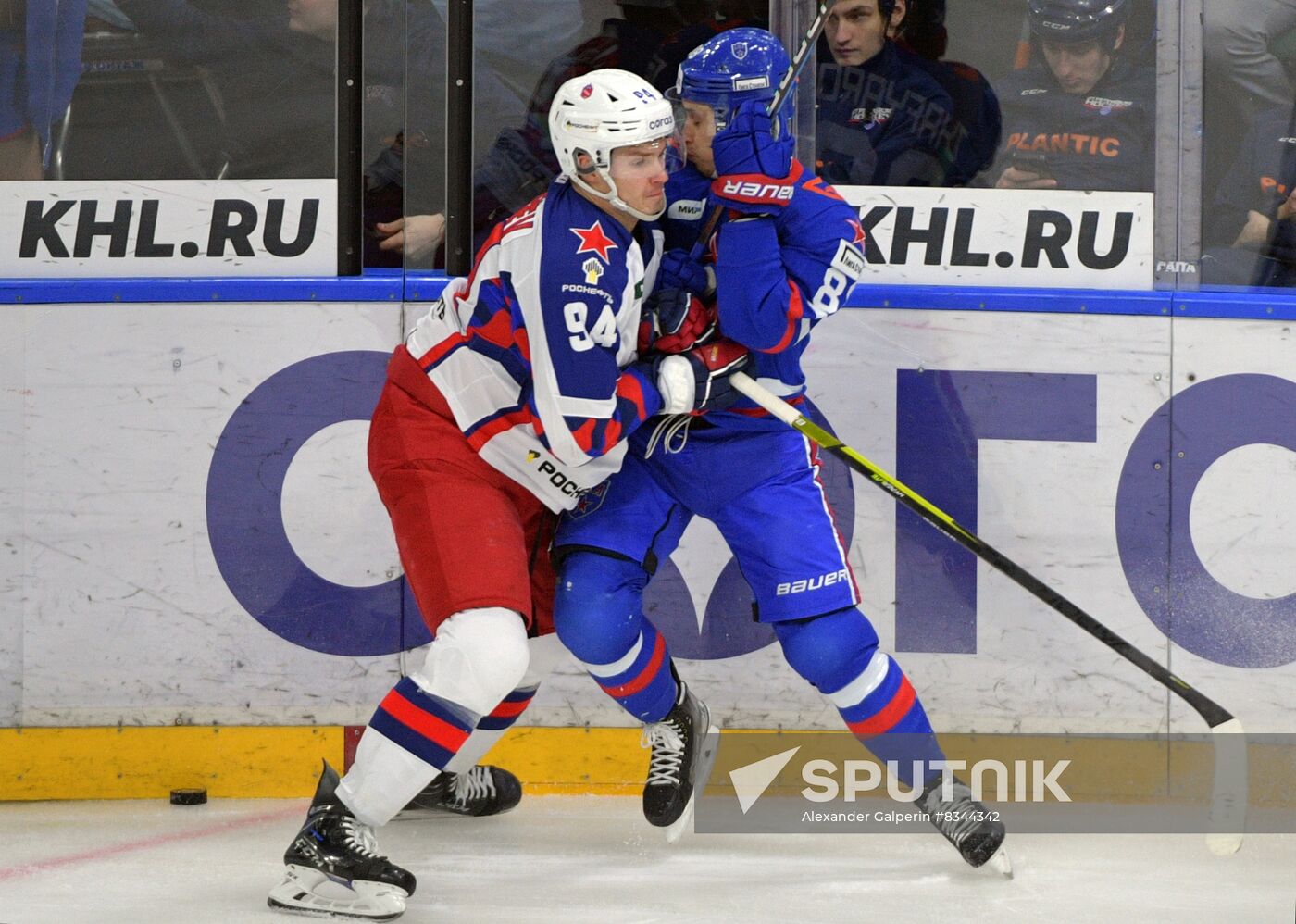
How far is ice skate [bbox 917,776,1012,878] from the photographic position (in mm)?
2652

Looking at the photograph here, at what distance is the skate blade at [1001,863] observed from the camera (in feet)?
8.78

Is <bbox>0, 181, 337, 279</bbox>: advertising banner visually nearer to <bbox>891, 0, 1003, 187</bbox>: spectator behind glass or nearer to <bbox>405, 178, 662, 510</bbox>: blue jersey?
<bbox>405, 178, 662, 510</bbox>: blue jersey

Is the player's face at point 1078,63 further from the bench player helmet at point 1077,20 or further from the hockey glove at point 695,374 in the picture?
the hockey glove at point 695,374

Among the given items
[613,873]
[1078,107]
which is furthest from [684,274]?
[1078,107]

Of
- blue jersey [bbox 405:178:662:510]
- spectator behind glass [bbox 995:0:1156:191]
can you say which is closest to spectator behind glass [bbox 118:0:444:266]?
blue jersey [bbox 405:178:662:510]

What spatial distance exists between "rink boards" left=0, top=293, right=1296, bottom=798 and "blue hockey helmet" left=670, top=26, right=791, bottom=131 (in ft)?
2.55

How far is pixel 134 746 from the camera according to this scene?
326cm

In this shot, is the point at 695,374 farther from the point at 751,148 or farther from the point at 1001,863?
the point at 1001,863

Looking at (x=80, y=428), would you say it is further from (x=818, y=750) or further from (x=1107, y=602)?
(x=1107, y=602)

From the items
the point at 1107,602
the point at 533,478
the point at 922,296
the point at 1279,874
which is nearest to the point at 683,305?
the point at 533,478

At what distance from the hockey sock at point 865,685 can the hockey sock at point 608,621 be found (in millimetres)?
254

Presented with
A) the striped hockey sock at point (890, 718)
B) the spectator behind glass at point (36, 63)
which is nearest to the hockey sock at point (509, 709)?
the striped hockey sock at point (890, 718)

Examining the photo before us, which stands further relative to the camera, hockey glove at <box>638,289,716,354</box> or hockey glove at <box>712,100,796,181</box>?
hockey glove at <box>638,289,716,354</box>

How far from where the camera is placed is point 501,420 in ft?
8.63
